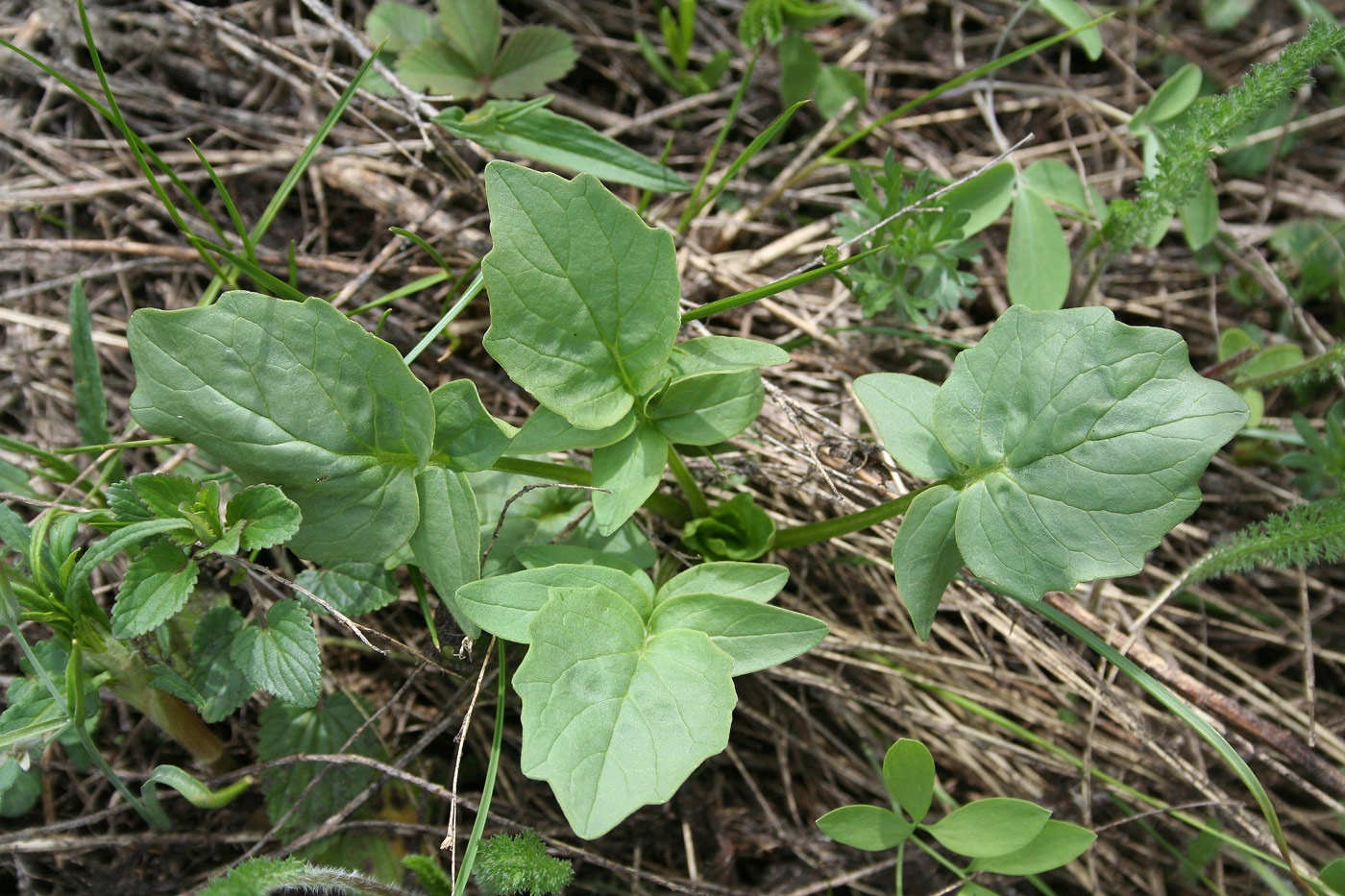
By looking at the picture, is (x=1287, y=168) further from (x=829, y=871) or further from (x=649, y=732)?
(x=649, y=732)

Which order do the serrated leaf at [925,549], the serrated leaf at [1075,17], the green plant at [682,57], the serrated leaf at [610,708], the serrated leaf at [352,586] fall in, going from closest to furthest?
the serrated leaf at [610,708]
the serrated leaf at [925,549]
the serrated leaf at [352,586]
the serrated leaf at [1075,17]
the green plant at [682,57]

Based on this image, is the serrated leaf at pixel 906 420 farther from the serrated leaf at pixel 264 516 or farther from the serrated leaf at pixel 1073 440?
the serrated leaf at pixel 264 516

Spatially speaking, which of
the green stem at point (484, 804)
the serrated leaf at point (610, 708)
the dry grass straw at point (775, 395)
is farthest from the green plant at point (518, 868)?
the serrated leaf at point (610, 708)

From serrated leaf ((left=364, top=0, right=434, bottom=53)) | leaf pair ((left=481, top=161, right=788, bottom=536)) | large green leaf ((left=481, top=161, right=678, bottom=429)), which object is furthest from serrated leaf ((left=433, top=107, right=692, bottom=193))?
large green leaf ((left=481, top=161, right=678, bottom=429))

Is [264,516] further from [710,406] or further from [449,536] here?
[710,406]

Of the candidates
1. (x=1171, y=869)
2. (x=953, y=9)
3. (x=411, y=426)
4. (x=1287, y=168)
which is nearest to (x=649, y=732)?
(x=411, y=426)

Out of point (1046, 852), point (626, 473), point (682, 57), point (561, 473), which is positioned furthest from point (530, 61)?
point (1046, 852)
